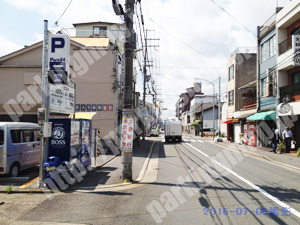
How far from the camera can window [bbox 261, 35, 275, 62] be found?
22.7m

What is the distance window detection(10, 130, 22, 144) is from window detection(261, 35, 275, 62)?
818 inches

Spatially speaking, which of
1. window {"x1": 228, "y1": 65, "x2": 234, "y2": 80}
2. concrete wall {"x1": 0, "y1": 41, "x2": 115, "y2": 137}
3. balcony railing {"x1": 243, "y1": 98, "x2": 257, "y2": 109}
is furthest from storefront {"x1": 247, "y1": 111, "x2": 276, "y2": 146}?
concrete wall {"x1": 0, "y1": 41, "x2": 115, "y2": 137}

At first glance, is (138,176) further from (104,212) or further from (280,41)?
(280,41)

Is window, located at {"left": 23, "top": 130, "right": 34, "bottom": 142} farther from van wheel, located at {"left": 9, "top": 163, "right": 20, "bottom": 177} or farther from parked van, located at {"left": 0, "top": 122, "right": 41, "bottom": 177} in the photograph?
van wheel, located at {"left": 9, "top": 163, "right": 20, "bottom": 177}

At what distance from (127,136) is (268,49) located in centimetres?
1943

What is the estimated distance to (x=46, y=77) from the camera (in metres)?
8.87

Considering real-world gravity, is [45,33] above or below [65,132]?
above

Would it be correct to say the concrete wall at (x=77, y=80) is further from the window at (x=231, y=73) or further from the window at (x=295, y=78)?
the window at (x=231, y=73)

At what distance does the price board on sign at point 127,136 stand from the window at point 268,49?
58.7 feet

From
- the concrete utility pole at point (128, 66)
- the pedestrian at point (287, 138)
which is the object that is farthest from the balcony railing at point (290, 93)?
the concrete utility pole at point (128, 66)

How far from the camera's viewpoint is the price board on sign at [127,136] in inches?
372

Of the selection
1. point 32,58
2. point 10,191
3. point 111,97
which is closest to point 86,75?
point 111,97

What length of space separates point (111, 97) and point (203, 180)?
41.9ft

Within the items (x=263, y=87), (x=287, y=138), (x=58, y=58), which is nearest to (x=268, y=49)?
(x=263, y=87)
